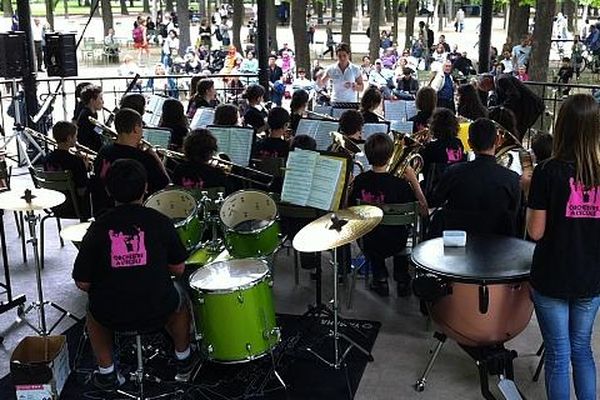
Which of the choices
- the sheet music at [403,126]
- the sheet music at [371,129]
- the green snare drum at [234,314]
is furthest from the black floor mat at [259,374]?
the sheet music at [403,126]

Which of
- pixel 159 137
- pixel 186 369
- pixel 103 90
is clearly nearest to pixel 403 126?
pixel 159 137

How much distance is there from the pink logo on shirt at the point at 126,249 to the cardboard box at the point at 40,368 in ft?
3.30

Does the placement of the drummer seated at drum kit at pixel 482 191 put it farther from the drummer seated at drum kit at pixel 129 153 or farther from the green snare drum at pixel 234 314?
the drummer seated at drum kit at pixel 129 153

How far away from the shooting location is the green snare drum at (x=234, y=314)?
4.48 meters

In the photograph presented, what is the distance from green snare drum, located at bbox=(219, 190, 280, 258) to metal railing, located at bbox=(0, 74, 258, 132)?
569 cm

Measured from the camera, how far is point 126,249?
4211 mm

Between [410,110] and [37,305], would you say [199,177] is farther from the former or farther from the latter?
[410,110]

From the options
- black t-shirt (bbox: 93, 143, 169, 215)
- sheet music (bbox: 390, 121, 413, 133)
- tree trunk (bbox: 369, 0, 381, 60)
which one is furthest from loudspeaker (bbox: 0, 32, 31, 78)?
Answer: tree trunk (bbox: 369, 0, 381, 60)

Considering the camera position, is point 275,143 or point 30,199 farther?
point 275,143

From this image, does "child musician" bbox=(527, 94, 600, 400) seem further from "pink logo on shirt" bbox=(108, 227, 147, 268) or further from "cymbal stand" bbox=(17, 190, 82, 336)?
"cymbal stand" bbox=(17, 190, 82, 336)

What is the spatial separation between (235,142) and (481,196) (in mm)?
2654

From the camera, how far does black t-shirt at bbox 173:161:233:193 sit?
20.9 ft

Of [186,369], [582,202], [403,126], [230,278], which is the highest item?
[582,202]

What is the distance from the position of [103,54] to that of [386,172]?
87.3ft
